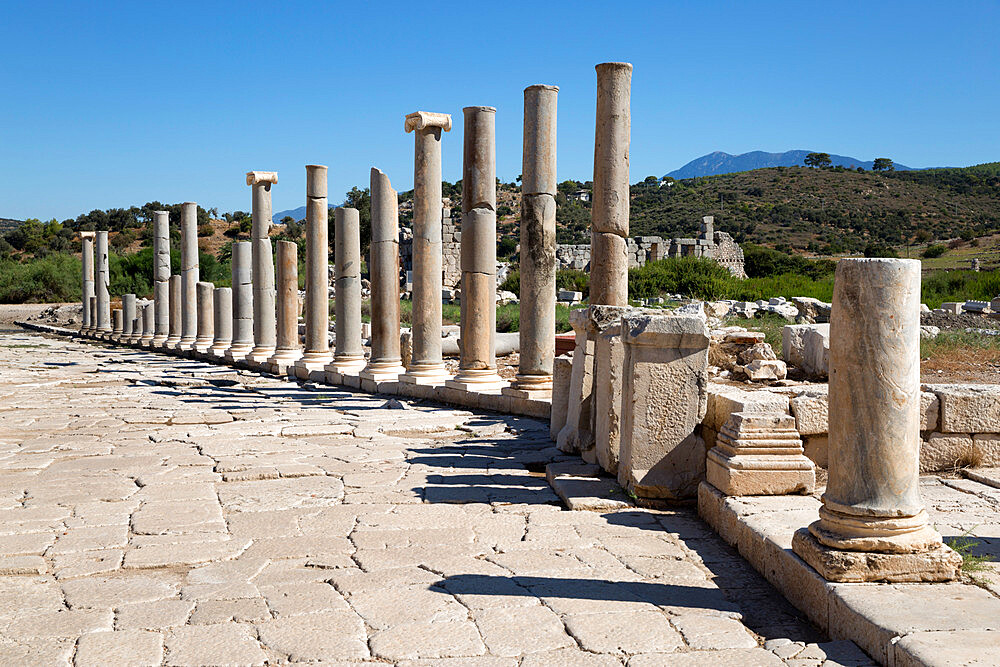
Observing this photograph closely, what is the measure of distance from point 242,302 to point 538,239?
435 inches

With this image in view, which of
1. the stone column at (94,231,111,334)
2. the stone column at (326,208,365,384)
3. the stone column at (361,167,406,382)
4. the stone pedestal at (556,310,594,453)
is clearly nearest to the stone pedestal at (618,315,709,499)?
the stone pedestal at (556,310,594,453)

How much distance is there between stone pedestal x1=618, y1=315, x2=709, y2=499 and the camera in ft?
20.0

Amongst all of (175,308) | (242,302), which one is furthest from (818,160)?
(242,302)

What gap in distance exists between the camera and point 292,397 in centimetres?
1288

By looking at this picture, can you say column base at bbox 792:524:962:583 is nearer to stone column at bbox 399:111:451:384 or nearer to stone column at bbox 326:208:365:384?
stone column at bbox 399:111:451:384

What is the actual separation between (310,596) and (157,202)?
6686cm

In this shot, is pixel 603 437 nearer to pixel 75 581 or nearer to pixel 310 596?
pixel 310 596

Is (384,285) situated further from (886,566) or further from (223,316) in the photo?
(886,566)

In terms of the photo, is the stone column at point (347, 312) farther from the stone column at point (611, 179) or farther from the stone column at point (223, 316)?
the stone column at point (223, 316)

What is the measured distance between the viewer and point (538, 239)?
10.8 meters

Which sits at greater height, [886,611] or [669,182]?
[669,182]

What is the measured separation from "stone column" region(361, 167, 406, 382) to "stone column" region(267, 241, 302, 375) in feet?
11.9

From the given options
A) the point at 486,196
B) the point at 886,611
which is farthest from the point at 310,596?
the point at 486,196

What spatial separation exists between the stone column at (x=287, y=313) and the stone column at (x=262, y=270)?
1.09 meters
